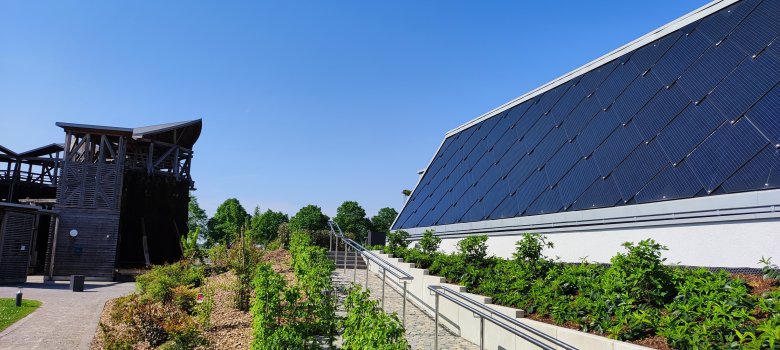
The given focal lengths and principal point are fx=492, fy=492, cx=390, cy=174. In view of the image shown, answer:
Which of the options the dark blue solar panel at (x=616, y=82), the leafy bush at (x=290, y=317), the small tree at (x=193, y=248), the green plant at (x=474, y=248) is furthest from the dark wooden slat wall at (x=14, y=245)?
the dark blue solar panel at (x=616, y=82)

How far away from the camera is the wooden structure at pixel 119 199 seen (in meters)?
27.7

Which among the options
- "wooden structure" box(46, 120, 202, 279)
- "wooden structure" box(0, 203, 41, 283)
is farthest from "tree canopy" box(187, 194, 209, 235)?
"wooden structure" box(0, 203, 41, 283)

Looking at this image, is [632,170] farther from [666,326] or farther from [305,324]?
[305,324]

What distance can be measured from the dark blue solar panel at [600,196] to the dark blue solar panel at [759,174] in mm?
2111

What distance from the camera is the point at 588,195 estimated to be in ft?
33.1

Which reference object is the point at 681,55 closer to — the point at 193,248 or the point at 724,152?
the point at 724,152

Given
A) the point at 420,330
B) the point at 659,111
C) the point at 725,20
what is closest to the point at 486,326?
the point at 420,330

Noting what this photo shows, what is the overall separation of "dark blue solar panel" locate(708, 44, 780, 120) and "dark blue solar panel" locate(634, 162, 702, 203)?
1135 millimetres

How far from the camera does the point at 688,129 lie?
8.80 metres

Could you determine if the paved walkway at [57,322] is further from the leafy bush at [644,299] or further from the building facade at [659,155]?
the building facade at [659,155]

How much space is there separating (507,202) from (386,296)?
13.4 ft

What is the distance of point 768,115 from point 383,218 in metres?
84.5

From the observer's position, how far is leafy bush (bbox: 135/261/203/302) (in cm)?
1431

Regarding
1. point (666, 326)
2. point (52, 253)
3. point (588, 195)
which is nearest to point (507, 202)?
point (588, 195)
